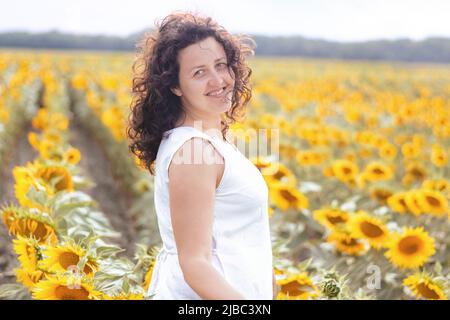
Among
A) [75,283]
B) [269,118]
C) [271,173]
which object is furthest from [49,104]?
[75,283]

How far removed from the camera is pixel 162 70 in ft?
5.27

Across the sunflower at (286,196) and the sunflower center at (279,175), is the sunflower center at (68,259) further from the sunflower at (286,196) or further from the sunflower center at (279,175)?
the sunflower center at (279,175)

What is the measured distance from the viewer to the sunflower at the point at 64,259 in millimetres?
1834

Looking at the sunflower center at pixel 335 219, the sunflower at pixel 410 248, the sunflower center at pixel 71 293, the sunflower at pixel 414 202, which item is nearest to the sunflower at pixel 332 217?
the sunflower center at pixel 335 219

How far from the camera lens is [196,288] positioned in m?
1.41

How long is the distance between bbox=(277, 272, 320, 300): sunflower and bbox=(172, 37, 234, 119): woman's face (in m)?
0.82

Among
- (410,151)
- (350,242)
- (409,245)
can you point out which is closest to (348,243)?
(350,242)

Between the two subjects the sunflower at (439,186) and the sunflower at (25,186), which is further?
the sunflower at (439,186)

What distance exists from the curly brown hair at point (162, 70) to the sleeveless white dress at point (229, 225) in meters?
0.07

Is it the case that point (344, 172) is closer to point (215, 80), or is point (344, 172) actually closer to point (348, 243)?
point (348, 243)

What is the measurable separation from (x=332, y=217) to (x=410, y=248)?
1.46 ft

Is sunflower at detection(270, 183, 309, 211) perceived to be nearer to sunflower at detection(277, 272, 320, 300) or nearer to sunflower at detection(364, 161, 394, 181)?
sunflower at detection(364, 161, 394, 181)

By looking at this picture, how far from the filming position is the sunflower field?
6.39ft

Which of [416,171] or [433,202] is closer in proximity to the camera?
[433,202]
